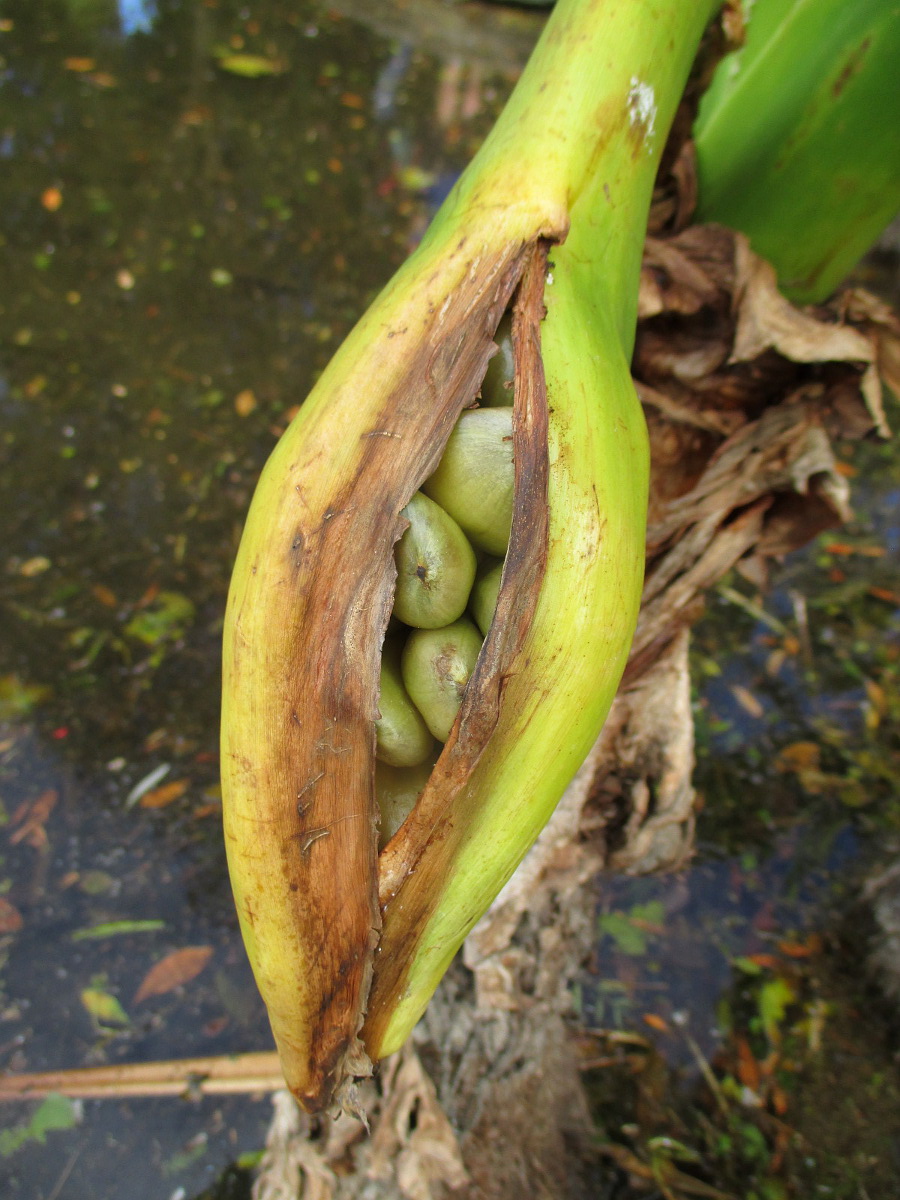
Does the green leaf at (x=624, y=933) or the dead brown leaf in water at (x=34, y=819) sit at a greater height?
the dead brown leaf in water at (x=34, y=819)

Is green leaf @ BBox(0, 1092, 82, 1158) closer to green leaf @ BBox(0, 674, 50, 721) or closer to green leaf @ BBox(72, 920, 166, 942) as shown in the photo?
green leaf @ BBox(72, 920, 166, 942)

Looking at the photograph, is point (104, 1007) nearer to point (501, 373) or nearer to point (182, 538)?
point (182, 538)

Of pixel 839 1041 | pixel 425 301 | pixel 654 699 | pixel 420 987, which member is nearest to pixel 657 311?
pixel 425 301

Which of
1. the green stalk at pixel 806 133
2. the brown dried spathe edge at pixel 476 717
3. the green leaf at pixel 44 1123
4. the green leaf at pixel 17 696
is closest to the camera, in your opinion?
the brown dried spathe edge at pixel 476 717

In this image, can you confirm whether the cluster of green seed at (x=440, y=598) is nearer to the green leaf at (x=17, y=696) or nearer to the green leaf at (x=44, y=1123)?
the green leaf at (x=44, y=1123)

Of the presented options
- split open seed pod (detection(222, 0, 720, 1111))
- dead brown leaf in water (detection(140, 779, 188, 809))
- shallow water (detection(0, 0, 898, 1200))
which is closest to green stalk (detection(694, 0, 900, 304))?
split open seed pod (detection(222, 0, 720, 1111))

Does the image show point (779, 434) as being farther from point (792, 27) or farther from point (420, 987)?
point (420, 987)

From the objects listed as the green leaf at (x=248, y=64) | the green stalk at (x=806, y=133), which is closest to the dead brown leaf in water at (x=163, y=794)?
the green stalk at (x=806, y=133)
